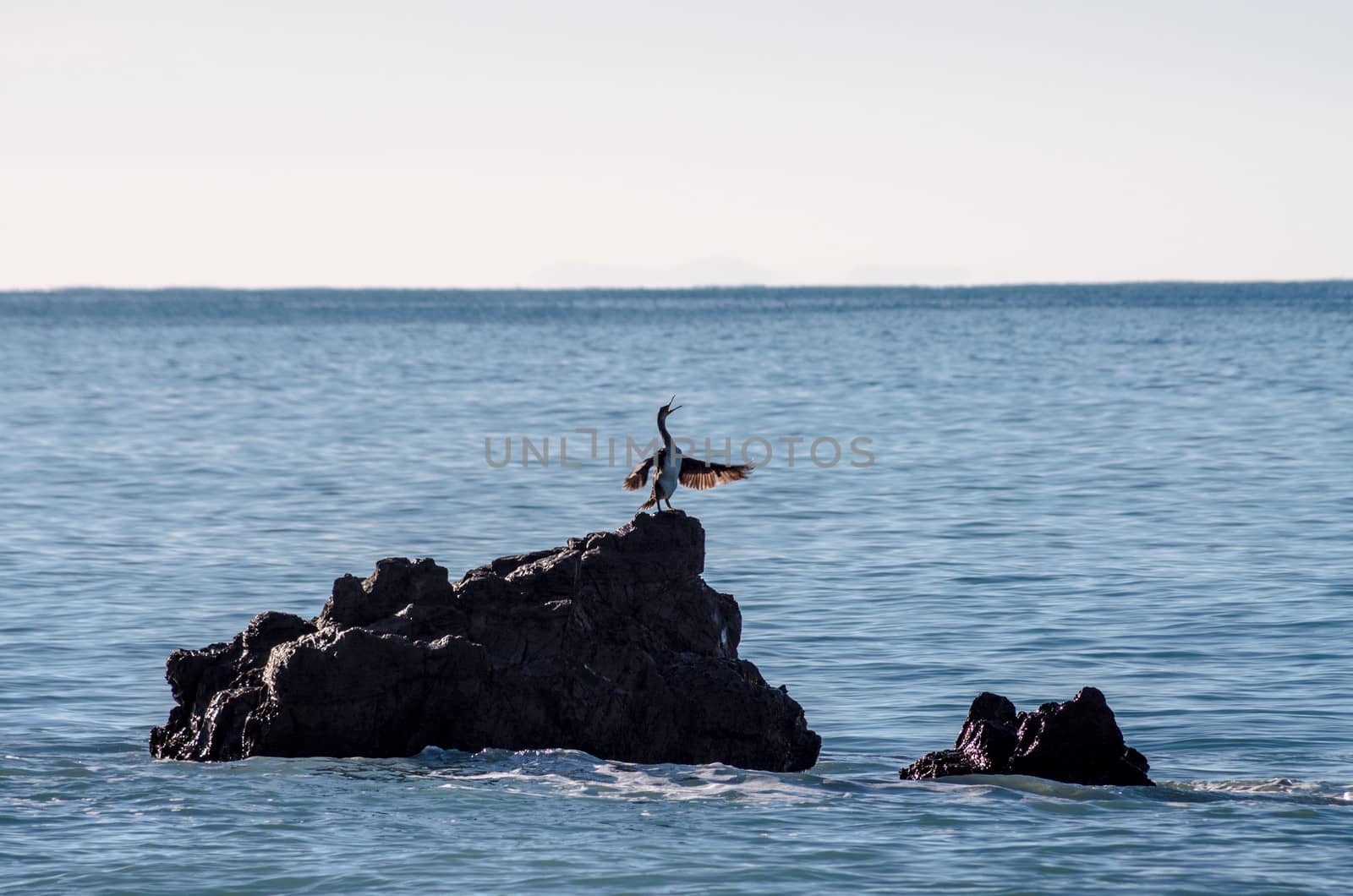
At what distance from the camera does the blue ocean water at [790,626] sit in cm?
1264

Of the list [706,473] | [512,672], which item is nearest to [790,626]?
[706,473]

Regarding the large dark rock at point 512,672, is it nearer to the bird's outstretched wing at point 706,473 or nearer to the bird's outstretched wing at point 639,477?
the bird's outstretched wing at point 639,477

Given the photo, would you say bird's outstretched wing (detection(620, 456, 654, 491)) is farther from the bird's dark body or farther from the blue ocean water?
the blue ocean water

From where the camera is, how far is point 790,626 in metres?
22.1

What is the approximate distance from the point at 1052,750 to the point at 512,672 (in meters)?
4.74

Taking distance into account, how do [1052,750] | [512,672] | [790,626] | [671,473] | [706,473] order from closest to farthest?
[1052,750]
[512,672]
[671,473]
[706,473]
[790,626]

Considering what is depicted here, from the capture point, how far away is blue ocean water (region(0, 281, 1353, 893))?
12.6m

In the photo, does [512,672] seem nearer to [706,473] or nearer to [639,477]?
[639,477]

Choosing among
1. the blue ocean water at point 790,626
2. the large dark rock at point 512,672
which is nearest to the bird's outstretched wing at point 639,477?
the large dark rock at point 512,672

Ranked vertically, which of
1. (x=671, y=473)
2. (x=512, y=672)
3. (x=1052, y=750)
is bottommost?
(x=1052, y=750)

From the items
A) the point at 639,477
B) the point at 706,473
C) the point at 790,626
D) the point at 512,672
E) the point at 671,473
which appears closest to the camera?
the point at 512,672

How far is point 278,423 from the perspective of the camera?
2271 inches

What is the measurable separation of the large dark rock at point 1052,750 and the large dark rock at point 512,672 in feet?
4.43

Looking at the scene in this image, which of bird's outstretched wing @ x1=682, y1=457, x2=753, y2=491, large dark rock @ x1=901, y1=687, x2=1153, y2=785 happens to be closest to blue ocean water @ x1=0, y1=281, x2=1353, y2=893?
large dark rock @ x1=901, y1=687, x2=1153, y2=785
